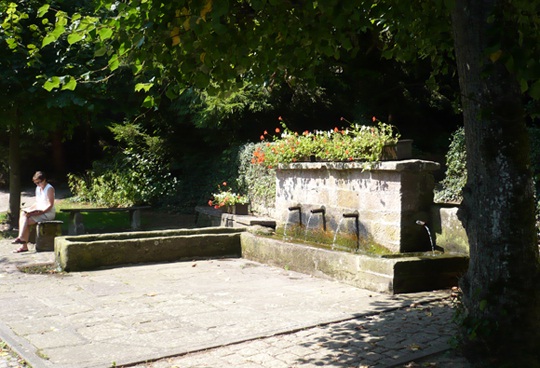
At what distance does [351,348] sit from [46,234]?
799cm

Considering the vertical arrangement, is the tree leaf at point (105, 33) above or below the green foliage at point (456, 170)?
above

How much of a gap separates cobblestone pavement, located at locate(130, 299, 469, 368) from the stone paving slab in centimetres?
2

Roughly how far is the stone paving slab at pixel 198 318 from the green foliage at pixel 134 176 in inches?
434

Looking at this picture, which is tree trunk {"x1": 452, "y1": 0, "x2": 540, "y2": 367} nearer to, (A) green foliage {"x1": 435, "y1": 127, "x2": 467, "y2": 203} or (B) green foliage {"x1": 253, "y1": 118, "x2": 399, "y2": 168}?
(B) green foliage {"x1": 253, "y1": 118, "x2": 399, "y2": 168}

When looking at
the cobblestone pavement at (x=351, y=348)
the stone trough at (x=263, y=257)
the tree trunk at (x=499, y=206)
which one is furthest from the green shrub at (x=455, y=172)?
the tree trunk at (x=499, y=206)

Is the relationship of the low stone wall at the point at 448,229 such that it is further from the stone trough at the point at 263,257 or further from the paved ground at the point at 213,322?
the paved ground at the point at 213,322

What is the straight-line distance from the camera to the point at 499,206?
4914mm

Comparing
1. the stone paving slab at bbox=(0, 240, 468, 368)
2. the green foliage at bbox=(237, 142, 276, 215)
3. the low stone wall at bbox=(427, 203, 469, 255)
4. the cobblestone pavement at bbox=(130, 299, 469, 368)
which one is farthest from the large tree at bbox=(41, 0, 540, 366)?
the green foliage at bbox=(237, 142, 276, 215)

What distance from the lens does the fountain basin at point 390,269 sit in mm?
7684

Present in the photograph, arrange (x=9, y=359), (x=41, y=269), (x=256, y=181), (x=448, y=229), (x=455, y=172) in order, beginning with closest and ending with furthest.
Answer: (x=9, y=359)
(x=448, y=229)
(x=41, y=269)
(x=455, y=172)
(x=256, y=181)

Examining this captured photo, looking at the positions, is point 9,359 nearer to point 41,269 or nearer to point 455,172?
point 41,269

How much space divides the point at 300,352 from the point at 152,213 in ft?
48.2

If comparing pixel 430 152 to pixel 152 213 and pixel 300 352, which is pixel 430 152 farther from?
pixel 300 352

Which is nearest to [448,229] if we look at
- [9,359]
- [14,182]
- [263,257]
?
[263,257]
